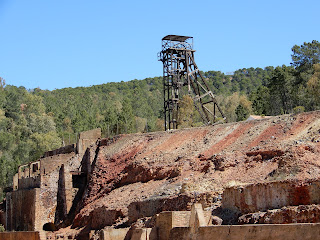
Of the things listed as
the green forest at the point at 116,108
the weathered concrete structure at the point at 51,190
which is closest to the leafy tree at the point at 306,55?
the green forest at the point at 116,108

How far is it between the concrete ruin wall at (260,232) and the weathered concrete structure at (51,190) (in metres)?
21.1

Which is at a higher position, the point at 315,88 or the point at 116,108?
the point at 116,108

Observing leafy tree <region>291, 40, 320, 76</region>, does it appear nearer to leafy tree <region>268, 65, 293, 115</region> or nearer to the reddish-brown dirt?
leafy tree <region>268, 65, 293, 115</region>

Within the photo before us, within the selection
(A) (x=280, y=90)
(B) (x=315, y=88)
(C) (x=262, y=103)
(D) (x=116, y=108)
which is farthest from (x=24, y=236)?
(D) (x=116, y=108)

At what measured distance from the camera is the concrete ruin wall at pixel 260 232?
19.7 metres

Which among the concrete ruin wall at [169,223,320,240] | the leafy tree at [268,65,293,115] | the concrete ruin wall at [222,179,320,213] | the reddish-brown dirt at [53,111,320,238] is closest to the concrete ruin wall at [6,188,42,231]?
the reddish-brown dirt at [53,111,320,238]

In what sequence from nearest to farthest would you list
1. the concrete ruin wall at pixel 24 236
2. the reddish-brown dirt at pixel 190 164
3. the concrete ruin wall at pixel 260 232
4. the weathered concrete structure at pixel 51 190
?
the concrete ruin wall at pixel 260 232 < the reddish-brown dirt at pixel 190 164 < the concrete ruin wall at pixel 24 236 < the weathered concrete structure at pixel 51 190

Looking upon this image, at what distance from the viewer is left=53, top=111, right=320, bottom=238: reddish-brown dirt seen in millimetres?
31516

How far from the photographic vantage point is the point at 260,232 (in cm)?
2111

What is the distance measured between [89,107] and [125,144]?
60286 millimetres

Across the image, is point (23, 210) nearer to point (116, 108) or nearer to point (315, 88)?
point (315, 88)

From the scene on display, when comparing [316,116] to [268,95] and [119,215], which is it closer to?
[119,215]

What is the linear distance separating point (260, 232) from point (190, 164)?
1657 centimetres

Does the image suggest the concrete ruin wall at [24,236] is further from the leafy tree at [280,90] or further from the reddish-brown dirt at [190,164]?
the leafy tree at [280,90]
